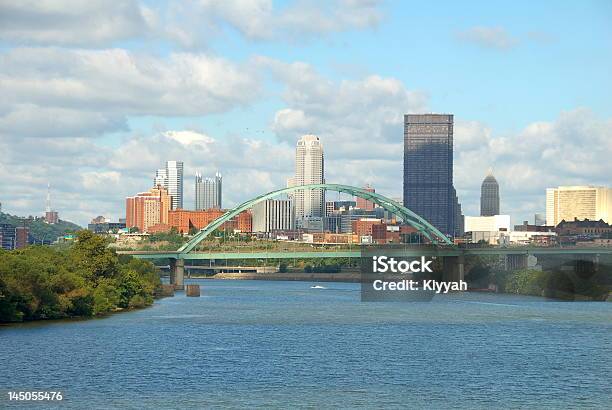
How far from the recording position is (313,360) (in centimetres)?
5659

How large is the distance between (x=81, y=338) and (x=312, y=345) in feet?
37.4

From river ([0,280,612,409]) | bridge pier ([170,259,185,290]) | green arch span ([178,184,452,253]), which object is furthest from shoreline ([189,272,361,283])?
river ([0,280,612,409])

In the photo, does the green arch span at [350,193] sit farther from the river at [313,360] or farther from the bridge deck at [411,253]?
the river at [313,360]

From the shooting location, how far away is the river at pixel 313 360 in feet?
148

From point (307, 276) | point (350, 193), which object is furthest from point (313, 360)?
point (307, 276)

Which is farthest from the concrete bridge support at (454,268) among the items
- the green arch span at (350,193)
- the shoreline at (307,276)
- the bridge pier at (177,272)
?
the shoreline at (307,276)

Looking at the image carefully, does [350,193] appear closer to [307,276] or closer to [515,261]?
[515,261]

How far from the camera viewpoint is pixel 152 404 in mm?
42531

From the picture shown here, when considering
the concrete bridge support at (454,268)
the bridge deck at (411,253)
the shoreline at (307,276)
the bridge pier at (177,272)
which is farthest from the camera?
the shoreline at (307,276)

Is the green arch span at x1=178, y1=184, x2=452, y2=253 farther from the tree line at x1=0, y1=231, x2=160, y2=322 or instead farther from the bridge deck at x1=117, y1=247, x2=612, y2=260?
the tree line at x1=0, y1=231, x2=160, y2=322

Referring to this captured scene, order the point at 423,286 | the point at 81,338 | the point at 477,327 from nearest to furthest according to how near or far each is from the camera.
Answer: the point at 81,338 < the point at 477,327 < the point at 423,286

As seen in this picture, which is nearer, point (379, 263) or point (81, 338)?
point (81, 338)

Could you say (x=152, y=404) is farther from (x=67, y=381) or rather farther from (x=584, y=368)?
(x=584, y=368)

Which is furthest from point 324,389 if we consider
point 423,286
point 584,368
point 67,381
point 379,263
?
point 379,263
